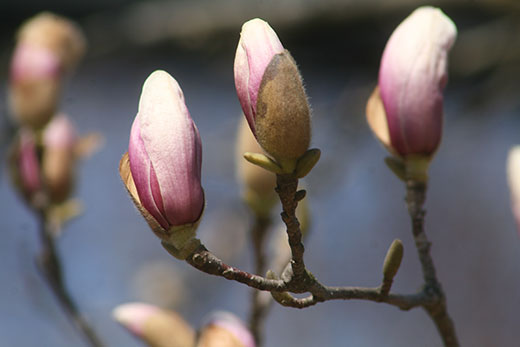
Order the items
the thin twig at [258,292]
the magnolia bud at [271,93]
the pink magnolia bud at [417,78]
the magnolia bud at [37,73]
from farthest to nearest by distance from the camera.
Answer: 1. the magnolia bud at [37,73]
2. the thin twig at [258,292]
3. the pink magnolia bud at [417,78]
4. the magnolia bud at [271,93]

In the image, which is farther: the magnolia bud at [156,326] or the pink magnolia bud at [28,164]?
the pink magnolia bud at [28,164]

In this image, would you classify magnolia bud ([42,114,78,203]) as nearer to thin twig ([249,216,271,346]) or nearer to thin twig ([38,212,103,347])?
thin twig ([38,212,103,347])

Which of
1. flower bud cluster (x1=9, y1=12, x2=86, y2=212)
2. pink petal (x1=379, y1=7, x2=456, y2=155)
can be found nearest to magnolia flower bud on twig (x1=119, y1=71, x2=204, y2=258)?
pink petal (x1=379, y1=7, x2=456, y2=155)

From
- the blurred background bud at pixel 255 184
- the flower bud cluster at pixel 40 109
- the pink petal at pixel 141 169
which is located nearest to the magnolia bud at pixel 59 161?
the flower bud cluster at pixel 40 109

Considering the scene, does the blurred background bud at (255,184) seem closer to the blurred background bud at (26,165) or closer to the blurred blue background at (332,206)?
the blurred blue background at (332,206)

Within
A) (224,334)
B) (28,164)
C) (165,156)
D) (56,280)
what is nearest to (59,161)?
(28,164)

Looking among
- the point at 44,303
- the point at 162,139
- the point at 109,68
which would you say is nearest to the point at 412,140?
the point at 162,139
